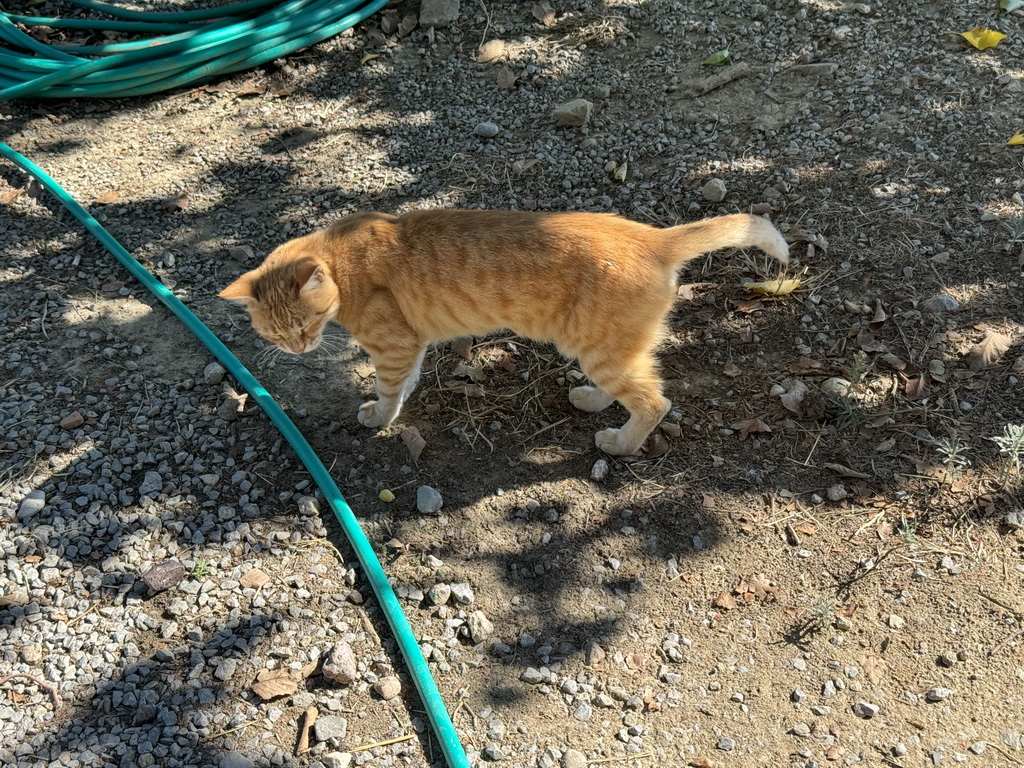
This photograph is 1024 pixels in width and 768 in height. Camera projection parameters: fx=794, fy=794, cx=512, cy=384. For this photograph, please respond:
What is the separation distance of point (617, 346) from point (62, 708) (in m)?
2.76

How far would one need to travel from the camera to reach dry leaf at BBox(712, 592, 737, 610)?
347 cm

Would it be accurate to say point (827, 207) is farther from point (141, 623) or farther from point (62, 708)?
point (62, 708)

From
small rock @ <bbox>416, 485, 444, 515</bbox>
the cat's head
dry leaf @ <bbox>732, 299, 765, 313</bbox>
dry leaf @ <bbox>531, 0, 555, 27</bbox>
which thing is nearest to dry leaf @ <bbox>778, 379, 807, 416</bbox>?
dry leaf @ <bbox>732, 299, 765, 313</bbox>

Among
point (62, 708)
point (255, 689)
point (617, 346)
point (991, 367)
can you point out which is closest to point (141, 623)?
point (62, 708)

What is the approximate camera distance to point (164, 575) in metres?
3.55

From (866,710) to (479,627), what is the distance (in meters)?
1.57

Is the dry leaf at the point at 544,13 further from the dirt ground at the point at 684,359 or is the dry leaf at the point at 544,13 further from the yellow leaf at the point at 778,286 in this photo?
the yellow leaf at the point at 778,286

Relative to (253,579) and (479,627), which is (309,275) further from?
(479,627)

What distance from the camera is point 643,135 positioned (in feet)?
19.0

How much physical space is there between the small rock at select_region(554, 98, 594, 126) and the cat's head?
8.96 ft

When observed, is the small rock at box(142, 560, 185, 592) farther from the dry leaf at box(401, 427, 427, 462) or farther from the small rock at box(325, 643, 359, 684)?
the dry leaf at box(401, 427, 427, 462)

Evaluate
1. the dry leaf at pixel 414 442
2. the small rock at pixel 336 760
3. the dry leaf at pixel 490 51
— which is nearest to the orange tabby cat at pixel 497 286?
the dry leaf at pixel 414 442

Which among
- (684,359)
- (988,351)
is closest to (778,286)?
(684,359)

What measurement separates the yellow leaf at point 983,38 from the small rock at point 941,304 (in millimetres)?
2609
